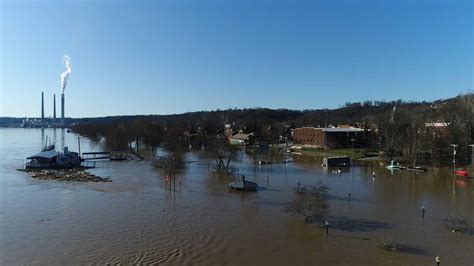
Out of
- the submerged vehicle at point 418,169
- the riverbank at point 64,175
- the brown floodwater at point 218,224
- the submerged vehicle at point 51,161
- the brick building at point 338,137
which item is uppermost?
the brick building at point 338,137

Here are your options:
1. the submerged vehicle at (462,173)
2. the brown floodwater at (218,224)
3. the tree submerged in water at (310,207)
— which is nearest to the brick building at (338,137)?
the submerged vehicle at (462,173)

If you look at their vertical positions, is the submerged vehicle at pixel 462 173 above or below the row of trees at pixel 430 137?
below

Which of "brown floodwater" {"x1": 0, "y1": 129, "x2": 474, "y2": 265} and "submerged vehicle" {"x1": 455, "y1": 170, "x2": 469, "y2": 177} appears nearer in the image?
"brown floodwater" {"x1": 0, "y1": 129, "x2": 474, "y2": 265}

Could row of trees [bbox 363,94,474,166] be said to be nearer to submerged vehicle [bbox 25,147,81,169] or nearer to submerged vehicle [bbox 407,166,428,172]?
submerged vehicle [bbox 407,166,428,172]

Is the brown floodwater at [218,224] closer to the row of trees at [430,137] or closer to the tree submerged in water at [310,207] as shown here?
the tree submerged in water at [310,207]

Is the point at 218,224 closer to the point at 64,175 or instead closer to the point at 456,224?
the point at 456,224

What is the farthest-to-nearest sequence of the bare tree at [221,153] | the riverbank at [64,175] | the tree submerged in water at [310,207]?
the bare tree at [221,153], the riverbank at [64,175], the tree submerged in water at [310,207]

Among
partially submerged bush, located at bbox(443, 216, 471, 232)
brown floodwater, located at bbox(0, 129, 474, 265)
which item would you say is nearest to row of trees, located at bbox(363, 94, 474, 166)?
brown floodwater, located at bbox(0, 129, 474, 265)

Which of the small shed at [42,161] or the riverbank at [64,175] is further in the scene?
the small shed at [42,161]
